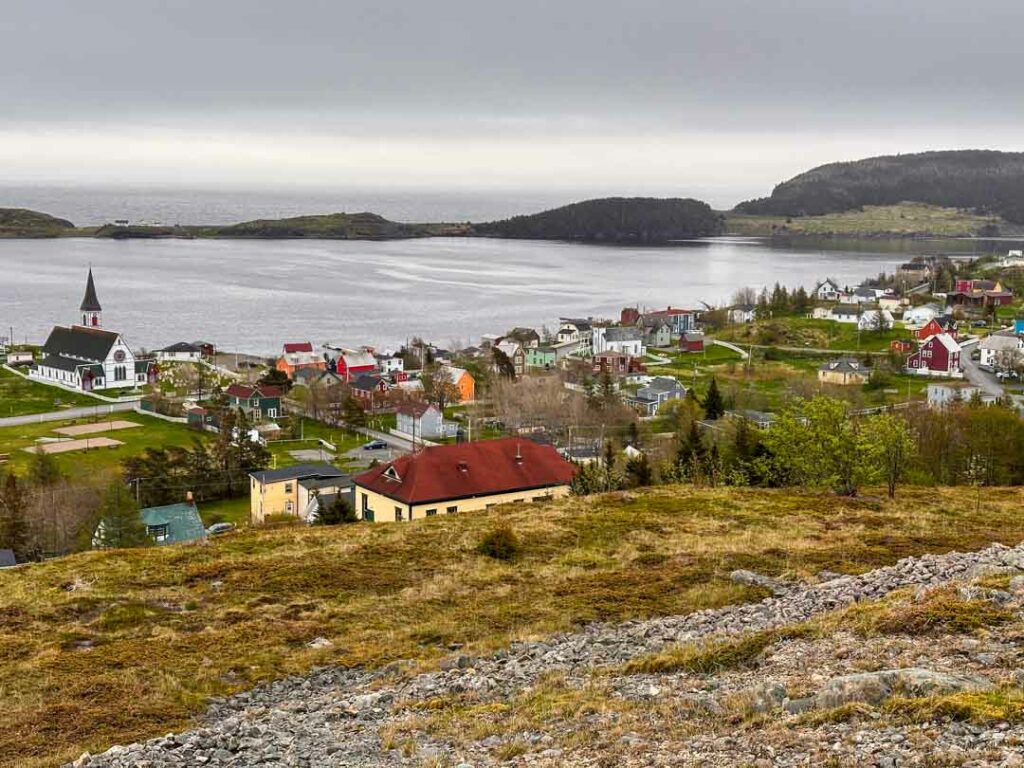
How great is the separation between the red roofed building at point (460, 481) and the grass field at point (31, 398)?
35.2m

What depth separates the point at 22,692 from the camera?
9859 millimetres

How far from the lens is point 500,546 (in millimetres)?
16078

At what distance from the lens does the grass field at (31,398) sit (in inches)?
2077

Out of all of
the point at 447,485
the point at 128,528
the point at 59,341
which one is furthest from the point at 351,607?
the point at 59,341

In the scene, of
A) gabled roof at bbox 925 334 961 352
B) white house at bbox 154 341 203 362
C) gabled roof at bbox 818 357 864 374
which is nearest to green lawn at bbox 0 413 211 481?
white house at bbox 154 341 203 362

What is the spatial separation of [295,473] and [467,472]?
11625 millimetres

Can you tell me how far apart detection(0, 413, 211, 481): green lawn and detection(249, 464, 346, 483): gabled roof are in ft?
20.1

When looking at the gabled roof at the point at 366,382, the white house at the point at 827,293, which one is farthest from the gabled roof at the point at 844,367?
the white house at the point at 827,293

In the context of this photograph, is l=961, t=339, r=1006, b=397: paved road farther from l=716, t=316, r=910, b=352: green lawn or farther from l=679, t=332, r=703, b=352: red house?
l=679, t=332, r=703, b=352: red house

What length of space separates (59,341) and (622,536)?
56.0 meters

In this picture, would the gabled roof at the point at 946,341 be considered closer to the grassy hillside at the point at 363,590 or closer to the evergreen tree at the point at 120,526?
the grassy hillside at the point at 363,590

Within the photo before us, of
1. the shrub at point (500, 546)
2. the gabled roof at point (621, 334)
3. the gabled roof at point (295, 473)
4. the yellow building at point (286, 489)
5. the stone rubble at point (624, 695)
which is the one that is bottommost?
the yellow building at point (286, 489)

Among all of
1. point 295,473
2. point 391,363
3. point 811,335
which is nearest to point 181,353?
point 391,363

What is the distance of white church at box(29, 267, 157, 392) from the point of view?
60.3m
